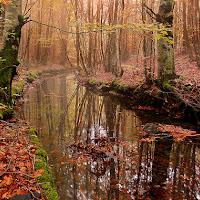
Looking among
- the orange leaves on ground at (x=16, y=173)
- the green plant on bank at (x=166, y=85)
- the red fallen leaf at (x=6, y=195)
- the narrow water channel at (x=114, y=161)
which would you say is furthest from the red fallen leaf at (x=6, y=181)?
the green plant on bank at (x=166, y=85)

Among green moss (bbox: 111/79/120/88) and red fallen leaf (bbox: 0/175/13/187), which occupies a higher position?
green moss (bbox: 111/79/120/88)

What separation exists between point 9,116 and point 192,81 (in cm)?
842

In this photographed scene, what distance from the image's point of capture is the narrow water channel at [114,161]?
3.87 m

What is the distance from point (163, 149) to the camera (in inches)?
225

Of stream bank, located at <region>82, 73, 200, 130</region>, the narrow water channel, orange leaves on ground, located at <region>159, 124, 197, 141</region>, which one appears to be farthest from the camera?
stream bank, located at <region>82, 73, 200, 130</region>

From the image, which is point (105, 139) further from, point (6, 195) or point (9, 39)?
point (9, 39)

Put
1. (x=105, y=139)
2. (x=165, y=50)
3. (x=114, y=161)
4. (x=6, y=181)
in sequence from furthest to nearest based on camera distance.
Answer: (x=165, y=50)
(x=105, y=139)
(x=114, y=161)
(x=6, y=181)

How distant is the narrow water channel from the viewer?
3866 millimetres

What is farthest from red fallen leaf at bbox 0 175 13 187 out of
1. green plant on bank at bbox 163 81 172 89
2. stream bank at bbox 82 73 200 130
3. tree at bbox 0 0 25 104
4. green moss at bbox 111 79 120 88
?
green moss at bbox 111 79 120 88

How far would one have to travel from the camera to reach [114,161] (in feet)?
16.3

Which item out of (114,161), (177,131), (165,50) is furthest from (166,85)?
(114,161)

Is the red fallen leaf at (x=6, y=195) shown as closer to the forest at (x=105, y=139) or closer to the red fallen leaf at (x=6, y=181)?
the forest at (x=105, y=139)

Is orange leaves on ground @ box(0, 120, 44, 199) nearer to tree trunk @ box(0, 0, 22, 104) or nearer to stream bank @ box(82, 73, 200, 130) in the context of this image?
tree trunk @ box(0, 0, 22, 104)

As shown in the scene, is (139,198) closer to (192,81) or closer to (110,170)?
(110,170)
